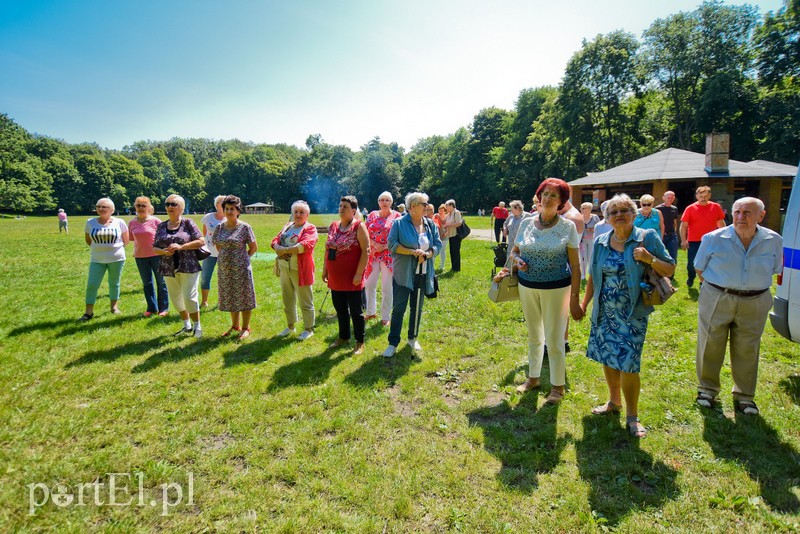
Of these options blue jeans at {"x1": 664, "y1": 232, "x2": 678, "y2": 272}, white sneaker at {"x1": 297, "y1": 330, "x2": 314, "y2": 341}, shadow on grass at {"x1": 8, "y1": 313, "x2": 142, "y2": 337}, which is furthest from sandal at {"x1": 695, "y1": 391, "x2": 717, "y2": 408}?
shadow on grass at {"x1": 8, "y1": 313, "x2": 142, "y2": 337}

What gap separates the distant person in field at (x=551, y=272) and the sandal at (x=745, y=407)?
162cm

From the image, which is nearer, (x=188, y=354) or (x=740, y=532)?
(x=740, y=532)

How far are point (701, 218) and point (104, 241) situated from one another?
429 inches

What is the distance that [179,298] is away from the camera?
238 inches

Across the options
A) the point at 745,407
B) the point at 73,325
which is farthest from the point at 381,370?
the point at 73,325

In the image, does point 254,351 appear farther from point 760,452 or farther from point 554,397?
point 760,452

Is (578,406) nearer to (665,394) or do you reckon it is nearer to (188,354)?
(665,394)

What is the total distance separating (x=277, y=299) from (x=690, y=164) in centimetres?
2308

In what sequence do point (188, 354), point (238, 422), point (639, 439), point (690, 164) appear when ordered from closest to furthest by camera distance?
1. point (639, 439)
2. point (238, 422)
3. point (188, 354)
4. point (690, 164)

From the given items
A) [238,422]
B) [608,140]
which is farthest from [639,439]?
[608,140]

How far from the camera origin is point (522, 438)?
A: 11.6 ft

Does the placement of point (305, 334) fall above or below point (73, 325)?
below

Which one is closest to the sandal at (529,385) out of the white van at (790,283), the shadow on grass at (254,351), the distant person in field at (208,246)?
the white van at (790,283)

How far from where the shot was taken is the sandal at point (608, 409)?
3.83 metres
